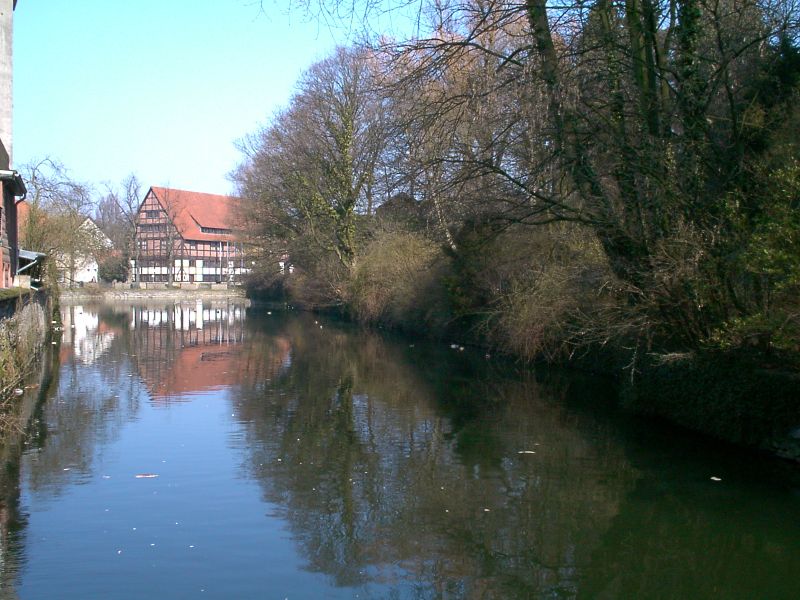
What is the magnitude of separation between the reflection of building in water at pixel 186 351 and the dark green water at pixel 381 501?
1294mm

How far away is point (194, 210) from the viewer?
87812 millimetres

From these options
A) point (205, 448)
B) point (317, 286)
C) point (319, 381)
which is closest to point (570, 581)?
point (205, 448)

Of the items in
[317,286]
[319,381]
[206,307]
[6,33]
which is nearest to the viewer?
[319,381]

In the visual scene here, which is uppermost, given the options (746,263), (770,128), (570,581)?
→ (770,128)

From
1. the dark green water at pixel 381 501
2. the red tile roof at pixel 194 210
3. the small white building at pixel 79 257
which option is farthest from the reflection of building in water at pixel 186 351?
the red tile roof at pixel 194 210

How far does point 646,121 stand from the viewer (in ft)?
44.4

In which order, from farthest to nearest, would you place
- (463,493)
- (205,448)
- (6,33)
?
1. (6,33)
2. (205,448)
3. (463,493)

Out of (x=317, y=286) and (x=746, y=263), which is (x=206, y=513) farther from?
(x=317, y=286)

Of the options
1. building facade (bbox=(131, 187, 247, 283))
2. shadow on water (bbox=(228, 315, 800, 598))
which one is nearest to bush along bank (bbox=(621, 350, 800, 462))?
shadow on water (bbox=(228, 315, 800, 598))

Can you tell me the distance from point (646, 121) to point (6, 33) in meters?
25.1

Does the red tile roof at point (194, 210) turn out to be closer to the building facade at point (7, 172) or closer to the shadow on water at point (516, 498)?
the building facade at point (7, 172)

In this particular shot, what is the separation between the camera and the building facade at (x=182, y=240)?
8100 cm

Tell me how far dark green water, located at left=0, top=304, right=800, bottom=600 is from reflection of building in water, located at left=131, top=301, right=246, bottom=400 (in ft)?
4.24

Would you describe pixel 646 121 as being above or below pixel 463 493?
above
